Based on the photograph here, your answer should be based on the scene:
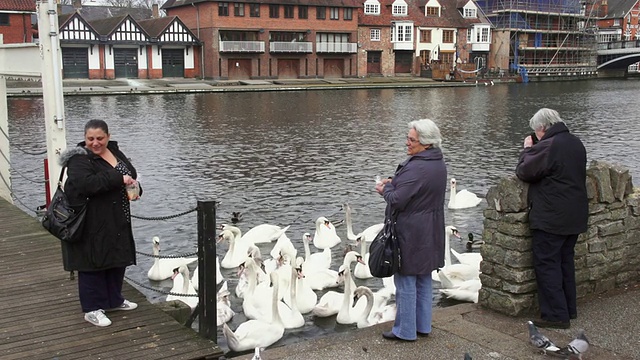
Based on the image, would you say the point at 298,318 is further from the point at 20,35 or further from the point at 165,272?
the point at 20,35

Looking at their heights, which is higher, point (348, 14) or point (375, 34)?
point (348, 14)

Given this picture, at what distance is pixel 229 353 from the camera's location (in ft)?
26.8

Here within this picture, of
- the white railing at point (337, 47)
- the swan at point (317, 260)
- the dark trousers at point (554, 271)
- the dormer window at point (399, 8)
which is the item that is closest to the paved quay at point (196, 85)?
the white railing at point (337, 47)

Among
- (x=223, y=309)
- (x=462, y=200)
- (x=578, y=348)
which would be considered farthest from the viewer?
(x=462, y=200)

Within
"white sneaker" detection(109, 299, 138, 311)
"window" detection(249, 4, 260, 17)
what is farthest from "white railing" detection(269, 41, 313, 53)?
"white sneaker" detection(109, 299, 138, 311)

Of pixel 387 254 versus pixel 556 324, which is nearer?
pixel 387 254

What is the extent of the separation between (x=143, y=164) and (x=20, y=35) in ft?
138

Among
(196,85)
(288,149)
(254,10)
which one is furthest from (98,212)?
(254,10)

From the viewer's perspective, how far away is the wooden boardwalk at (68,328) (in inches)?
237

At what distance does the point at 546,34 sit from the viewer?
290ft

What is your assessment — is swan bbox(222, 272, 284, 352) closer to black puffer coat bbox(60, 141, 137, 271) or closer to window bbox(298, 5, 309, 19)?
black puffer coat bbox(60, 141, 137, 271)

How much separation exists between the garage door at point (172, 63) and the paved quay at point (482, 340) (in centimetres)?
6008

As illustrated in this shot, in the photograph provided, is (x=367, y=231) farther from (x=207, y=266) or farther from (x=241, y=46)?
(x=241, y=46)

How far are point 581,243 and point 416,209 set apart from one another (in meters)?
2.29
